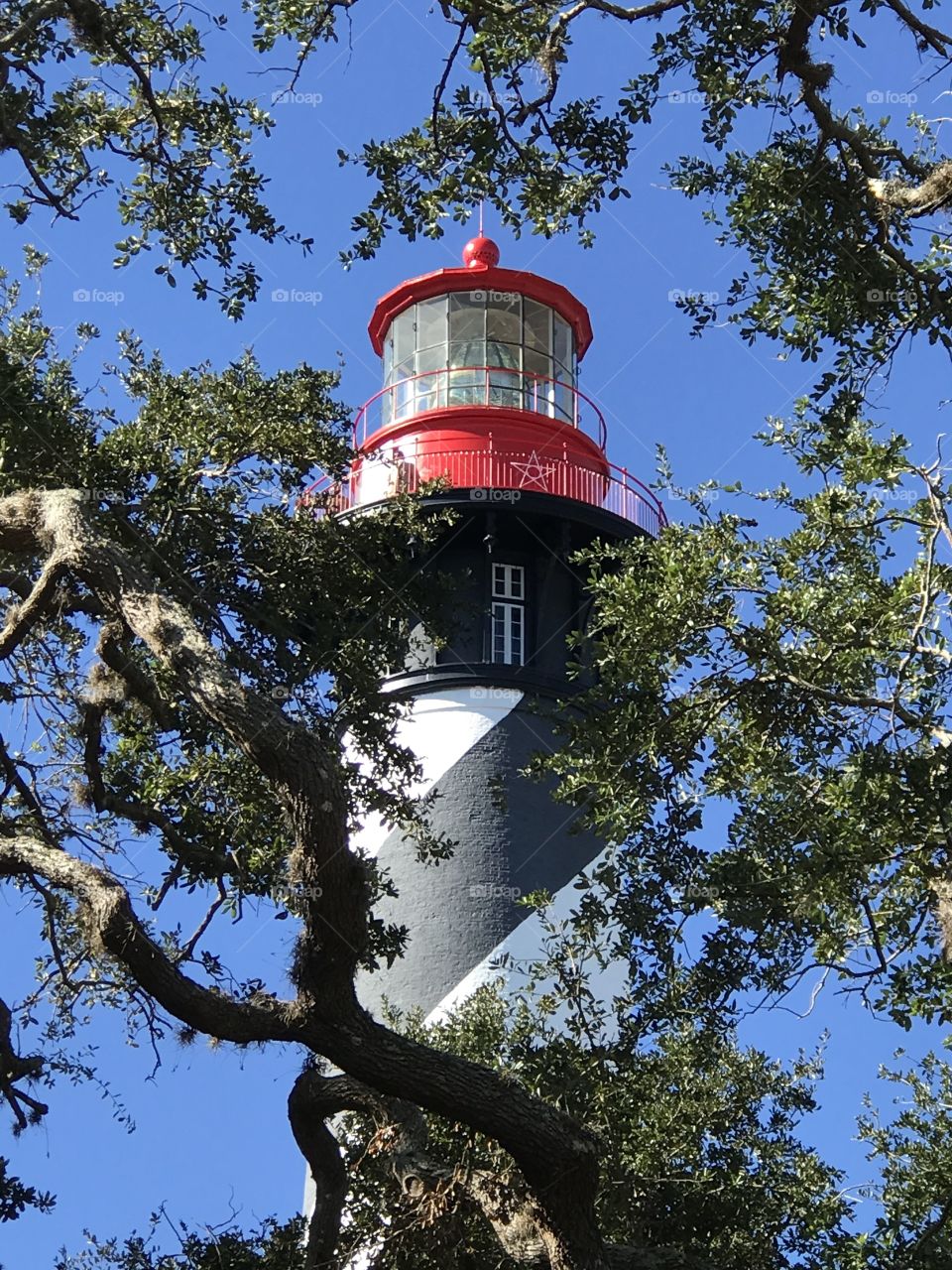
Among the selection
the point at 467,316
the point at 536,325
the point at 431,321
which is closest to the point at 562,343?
the point at 536,325

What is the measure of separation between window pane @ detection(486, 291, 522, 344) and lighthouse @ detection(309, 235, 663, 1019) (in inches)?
0.9

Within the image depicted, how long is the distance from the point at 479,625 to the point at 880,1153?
385 inches

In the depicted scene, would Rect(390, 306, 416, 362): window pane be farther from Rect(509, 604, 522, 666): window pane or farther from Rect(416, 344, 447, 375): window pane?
Rect(509, 604, 522, 666): window pane

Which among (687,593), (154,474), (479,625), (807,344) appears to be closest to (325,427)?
(154,474)

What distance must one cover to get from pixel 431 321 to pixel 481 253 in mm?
1192

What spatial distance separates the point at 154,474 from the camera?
33.8 ft

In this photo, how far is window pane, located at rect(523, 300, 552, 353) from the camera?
2212 cm

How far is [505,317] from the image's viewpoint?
72.7 ft

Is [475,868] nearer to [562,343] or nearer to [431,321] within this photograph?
[431,321]

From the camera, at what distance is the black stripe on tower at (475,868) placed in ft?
56.0

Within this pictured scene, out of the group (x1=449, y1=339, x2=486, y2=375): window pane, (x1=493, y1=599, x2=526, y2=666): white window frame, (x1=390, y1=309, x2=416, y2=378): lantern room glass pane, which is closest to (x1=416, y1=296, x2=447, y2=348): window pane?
(x1=390, y1=309, x2=416, y2=378): lantern room glass pane

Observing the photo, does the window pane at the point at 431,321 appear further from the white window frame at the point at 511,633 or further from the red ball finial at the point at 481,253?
the white window frame at the point at 511,633

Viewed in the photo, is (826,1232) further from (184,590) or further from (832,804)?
(184,590)

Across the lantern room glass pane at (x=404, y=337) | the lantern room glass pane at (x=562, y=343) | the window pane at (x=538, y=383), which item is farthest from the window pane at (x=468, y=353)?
the lantern room glass pane at (x=562, y=343)
